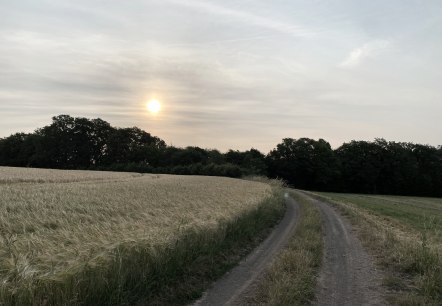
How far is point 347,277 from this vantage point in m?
9.72

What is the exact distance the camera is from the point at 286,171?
332ft

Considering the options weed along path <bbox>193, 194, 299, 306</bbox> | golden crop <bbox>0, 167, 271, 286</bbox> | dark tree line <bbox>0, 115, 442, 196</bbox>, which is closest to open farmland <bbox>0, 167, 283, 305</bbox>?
golden crop <bbox>0, 167, 271, 286</bbox>

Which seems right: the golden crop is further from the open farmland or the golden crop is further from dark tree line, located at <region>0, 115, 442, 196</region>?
dark tree line, located at <region>0, 115, 442, 196</region>

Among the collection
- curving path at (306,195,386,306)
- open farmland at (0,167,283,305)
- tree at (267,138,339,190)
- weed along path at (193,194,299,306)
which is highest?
tree at (267,138,339,190)

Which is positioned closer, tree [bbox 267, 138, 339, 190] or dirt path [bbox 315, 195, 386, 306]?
dirt path [bbox 315, 195, 386, 306]

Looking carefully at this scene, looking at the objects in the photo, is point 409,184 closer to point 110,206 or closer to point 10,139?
point 110,206

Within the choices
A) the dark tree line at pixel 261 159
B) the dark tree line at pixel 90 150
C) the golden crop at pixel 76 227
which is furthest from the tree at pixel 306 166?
the golden crop at pixel 76 227

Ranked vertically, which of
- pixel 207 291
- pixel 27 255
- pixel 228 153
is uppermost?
pixel 228 153

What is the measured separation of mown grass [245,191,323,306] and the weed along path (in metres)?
0.33

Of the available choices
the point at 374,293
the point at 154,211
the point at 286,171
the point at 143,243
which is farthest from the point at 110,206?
the point at 286,171

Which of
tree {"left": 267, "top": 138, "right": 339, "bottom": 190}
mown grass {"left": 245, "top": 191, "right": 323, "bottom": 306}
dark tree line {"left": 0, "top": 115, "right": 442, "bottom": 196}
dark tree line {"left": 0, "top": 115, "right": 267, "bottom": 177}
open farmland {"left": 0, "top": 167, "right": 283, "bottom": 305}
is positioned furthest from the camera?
dark tree line {"left": 0, "top": 115, "right": 267, "bottom": 177}

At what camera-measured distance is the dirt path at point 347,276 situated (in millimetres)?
8109

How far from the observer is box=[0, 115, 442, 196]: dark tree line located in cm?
9756

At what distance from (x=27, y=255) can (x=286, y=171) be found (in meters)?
97.0
